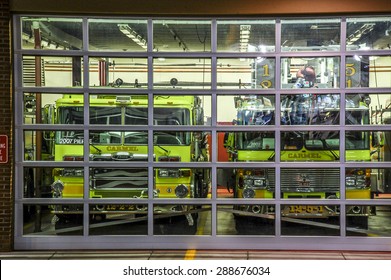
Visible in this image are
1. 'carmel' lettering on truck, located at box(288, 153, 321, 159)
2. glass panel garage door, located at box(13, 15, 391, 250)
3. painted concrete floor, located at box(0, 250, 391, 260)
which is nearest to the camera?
painted concrete floor, located at box(0, 250, 391, 260)

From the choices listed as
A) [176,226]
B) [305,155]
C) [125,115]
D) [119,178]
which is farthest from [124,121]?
[305,155]

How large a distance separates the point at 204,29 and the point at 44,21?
2.76 meters

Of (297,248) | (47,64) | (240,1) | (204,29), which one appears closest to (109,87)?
(47,64)

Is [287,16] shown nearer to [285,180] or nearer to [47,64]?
[285,180]

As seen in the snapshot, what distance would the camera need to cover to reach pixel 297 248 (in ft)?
31.8

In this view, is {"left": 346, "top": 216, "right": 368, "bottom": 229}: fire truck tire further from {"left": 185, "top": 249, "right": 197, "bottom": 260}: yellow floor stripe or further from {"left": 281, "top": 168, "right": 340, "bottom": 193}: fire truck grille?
{"left": 185, "top": 249, "right": 197, "bottom": 260}: yellow floor stripe

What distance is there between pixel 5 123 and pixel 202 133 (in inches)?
132

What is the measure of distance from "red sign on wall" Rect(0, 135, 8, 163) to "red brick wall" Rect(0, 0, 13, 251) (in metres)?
0.05

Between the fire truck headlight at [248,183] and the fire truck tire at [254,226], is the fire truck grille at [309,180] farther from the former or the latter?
the fire truck tire at [254,226]

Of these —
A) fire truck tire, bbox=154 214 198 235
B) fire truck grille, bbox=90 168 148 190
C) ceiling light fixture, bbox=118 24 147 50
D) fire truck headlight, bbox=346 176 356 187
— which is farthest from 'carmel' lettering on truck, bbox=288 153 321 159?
ceiling light fixture, bbox=118 24 147 50

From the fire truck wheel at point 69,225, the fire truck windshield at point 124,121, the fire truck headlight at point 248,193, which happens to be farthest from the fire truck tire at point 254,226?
the fire truck wheel at point 69,225

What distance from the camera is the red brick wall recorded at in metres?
9.52

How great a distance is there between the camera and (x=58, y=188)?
10094mm

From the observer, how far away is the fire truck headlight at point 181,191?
10.2 m
